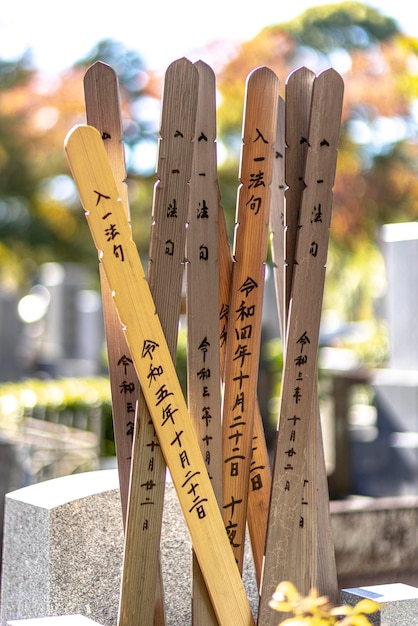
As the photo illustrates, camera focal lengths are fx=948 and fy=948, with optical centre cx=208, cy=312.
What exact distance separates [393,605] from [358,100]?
651 inches

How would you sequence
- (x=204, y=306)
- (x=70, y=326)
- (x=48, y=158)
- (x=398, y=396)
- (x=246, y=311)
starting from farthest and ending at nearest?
(x=48, y=158) → (x=70, y=326) → (x=398, y=396) → (x=246, y=311) → (x=204, y=306)

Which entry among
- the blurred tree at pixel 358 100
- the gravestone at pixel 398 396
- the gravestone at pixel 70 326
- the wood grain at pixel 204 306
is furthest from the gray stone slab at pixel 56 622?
the blurred tree at pixel 358 100

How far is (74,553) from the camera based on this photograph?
2949 millimetres

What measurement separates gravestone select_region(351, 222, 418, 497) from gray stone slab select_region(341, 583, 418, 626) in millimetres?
5016

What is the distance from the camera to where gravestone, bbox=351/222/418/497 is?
7.65 meters

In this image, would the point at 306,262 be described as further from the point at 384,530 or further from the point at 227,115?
the point at 227,115

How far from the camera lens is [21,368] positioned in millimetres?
15727

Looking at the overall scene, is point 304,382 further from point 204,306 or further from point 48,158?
point 48,158

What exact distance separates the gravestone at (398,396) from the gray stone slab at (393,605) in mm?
5016

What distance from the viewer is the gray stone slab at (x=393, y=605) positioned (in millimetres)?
2645

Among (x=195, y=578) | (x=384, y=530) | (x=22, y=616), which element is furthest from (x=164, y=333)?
(x=384, y=530)

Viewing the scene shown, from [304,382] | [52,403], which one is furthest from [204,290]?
[52,403]

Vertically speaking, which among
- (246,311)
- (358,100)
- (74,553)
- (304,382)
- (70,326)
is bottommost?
(74,553)

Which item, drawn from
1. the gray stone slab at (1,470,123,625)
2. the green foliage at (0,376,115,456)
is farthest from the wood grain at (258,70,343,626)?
the green foliage at (0,376,115,456)
